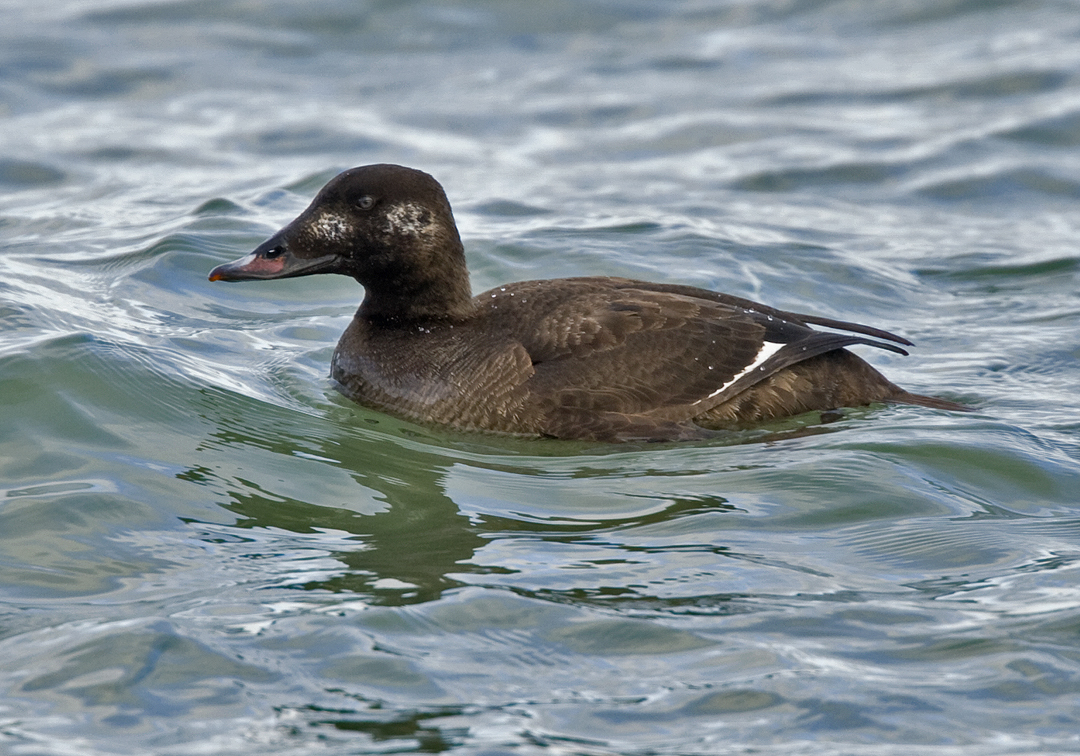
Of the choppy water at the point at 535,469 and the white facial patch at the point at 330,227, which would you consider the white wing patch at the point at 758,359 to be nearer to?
the choppy water at the point at 535,469

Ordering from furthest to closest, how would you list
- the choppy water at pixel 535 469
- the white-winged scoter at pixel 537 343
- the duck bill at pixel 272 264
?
the duck bill at pixel 272 264, the white-winged scoter at pixel 537 343, the choppy water at pixel 535 469

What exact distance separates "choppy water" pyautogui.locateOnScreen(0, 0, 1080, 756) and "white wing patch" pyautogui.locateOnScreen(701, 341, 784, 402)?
0.27 metres

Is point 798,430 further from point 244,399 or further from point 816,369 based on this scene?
point 244,399

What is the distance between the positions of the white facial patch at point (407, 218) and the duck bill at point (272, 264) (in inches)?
11.6

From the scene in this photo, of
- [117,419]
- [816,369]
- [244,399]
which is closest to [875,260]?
[816,369]

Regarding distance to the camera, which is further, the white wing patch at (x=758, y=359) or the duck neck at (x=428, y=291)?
the duck neck at (x=428, y=291)

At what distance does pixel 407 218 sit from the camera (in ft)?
20.8

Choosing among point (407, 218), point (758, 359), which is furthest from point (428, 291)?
point (758, 359)

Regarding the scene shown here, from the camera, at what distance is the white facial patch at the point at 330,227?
6289 millimetres

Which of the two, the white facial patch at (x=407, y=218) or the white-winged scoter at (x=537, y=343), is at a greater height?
the white facial patch at (x=407, y=218)

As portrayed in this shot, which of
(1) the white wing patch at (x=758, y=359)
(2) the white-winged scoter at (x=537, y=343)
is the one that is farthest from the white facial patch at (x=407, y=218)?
(1) the white wing patch at (x=758, y=359)

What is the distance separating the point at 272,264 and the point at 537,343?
1.21 m

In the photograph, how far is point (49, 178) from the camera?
34.5 feet

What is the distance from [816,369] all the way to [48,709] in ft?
11.7
